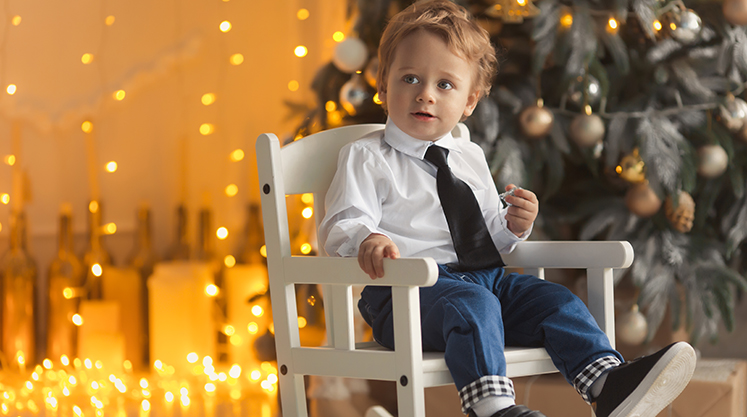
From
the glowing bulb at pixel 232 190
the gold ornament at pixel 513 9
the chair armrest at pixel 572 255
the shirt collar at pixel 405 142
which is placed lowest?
the glowing bulb at pixel 232 190

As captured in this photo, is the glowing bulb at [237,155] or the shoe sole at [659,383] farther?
the glowing bulb at [237,155]

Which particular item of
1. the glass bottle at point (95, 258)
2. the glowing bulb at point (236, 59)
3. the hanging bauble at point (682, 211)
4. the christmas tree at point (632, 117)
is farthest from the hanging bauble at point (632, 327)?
the glass bottle at point (95, 258)

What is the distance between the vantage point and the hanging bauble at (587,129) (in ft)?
3.94

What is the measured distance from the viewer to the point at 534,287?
2.94 feet

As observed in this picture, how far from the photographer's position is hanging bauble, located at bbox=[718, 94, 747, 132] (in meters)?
1.23

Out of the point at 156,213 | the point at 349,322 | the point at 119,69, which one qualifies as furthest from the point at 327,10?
the point at 349,322

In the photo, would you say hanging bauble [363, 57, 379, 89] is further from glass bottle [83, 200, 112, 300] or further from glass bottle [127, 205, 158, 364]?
glass bottle [83, 200, 112, 300]

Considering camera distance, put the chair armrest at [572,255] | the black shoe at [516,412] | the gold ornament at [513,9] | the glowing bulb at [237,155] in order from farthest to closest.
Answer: the glowing bulb at [237,155] < the gold ornament at [513,9] < the chair armrest at [572,255] < the black shoe at [516,412]

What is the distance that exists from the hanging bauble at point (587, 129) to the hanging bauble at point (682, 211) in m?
0.18

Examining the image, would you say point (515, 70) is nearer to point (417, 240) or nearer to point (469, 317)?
point (417, 240)

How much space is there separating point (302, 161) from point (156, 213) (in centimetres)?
107

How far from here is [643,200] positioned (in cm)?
123

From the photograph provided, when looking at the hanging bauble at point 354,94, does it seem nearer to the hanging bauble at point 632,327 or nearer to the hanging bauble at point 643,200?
the hanging bauble at point 643,200

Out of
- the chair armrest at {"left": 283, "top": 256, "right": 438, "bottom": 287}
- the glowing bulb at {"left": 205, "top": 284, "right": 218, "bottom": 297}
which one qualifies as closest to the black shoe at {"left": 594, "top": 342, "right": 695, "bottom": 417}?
the chair armrest at {"left": 283, "top": 256, "right": 438, "bottom": 287}
